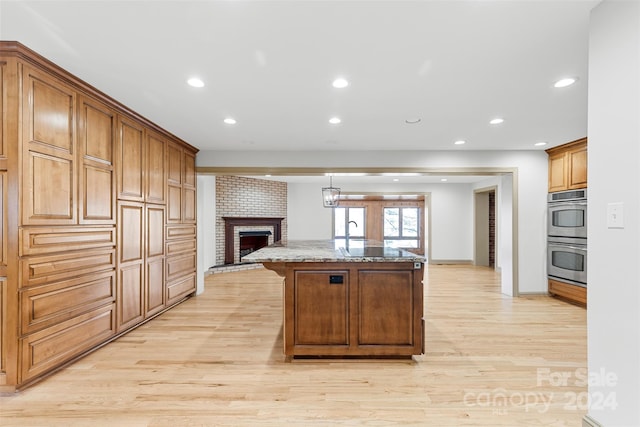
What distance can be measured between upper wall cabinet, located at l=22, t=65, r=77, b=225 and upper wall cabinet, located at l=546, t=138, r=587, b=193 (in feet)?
19.0

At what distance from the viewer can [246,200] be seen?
7.10 metres

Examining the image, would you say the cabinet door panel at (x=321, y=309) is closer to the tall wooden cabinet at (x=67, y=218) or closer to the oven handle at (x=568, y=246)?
the tall wooden cabinet at (x=67, y=218)

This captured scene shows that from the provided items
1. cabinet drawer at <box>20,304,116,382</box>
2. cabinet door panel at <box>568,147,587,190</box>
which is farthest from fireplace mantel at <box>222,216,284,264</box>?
cabinet door panel at <box>568,147,587,190</box>

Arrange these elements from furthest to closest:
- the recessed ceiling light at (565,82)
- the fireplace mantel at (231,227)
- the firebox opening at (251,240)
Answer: the firebox opening at (251,240) → the fireplace mantel at (231,227) → the recessed ceiling light at (565,82)

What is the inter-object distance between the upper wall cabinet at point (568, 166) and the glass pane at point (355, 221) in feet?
15.9

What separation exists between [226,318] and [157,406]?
1702mm

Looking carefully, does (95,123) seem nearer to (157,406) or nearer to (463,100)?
(157,406)

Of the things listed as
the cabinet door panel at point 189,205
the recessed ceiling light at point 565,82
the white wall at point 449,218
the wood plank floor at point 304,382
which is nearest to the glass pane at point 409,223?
the white wall at point 449,218

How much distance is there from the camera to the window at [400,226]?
880 cm

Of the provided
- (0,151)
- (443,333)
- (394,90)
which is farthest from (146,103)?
(443,333)

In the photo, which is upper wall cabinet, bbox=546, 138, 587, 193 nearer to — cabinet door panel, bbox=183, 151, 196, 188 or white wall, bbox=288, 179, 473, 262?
white wall, bbox=288, 179, 473, 262

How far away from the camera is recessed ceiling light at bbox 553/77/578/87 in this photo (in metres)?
2.36

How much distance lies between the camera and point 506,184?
4.83 m

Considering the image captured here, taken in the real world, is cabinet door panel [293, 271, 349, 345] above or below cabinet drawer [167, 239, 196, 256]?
below
